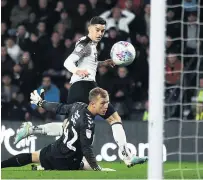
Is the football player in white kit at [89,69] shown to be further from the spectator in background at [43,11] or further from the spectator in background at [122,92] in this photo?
the spectator in background at [43,11]

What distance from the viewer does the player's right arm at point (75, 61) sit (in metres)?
10.6

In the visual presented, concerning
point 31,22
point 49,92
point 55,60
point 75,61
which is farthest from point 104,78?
point 75,61

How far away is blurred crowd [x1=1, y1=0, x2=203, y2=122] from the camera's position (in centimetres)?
1520

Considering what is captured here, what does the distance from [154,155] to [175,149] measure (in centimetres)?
639

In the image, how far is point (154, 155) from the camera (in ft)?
24.7

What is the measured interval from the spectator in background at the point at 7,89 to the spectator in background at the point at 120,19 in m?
1.92

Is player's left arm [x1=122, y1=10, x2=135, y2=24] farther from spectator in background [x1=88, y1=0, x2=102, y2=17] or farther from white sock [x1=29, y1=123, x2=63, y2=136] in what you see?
white sock [x1=29, y1=123, x2=63, y2=136]

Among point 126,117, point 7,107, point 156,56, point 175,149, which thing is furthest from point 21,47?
point 156,56

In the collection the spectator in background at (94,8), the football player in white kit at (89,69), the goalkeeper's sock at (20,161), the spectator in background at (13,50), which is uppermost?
the spectator in background at (94,8)

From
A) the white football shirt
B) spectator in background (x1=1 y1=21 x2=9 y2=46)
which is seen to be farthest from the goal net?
spectator in background (x1=1 y1=21 x2=9 y2=46)

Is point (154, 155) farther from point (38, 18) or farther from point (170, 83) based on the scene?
point (38, 18)

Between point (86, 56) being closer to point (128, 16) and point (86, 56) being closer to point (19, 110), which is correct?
point (19, 110)

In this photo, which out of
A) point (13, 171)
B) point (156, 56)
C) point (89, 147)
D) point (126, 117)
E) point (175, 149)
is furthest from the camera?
point (126, 117)

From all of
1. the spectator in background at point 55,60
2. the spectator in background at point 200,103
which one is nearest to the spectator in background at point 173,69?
the spectator in background at point 200,103
